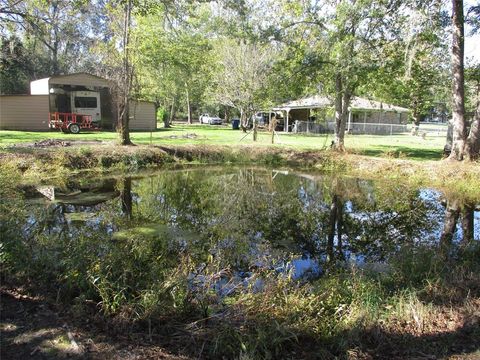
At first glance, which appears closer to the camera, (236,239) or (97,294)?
(97,294)

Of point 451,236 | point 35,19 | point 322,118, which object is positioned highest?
point 35,19

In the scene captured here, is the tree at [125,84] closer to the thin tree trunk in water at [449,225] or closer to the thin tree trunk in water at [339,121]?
the thin tree trunk in water at [339,121]

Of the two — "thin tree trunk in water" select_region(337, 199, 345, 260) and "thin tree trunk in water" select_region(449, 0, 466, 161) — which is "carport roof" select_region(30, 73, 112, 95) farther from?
"thin tree trunk in water" select_region(337, 199, 345, 260)

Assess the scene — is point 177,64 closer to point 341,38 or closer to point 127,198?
point 341,38

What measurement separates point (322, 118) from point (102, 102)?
16.8m

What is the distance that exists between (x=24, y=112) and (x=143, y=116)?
812cm

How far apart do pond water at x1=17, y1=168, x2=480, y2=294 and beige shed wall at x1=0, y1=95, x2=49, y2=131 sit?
15.5 metres

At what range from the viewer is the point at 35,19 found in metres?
12.5

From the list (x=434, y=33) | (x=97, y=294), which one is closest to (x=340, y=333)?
(x=97, y=294)

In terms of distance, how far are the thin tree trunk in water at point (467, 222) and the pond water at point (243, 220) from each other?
3 centimetres

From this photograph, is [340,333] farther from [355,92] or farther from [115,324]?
[355,92]

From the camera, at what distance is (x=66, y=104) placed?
2830cm

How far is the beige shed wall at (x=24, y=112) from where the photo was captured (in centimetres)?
2586

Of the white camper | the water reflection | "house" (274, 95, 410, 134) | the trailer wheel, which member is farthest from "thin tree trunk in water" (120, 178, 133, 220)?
"house" (274, 95, 410, 134)
